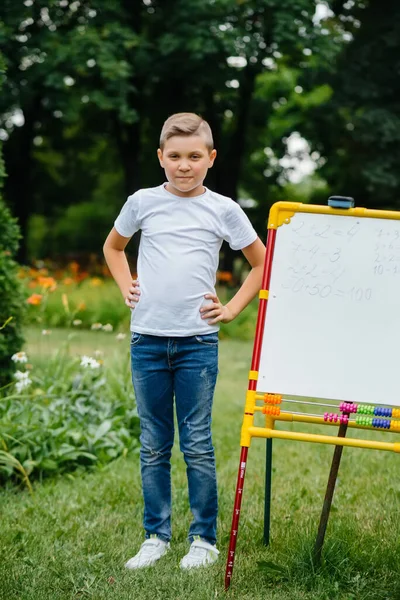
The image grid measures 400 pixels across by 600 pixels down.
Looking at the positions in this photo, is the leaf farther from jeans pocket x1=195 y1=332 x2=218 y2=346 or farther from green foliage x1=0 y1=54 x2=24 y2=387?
jeans pocket x1=195 y1=332 x2=218 y2=346

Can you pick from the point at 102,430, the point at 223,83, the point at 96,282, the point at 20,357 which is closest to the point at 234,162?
the point at 223,83

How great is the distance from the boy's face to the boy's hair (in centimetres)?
2

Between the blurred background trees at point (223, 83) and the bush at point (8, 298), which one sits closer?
the bush at point (8, 298)

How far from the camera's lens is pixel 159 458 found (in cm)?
363

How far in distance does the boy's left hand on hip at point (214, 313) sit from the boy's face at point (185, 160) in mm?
458

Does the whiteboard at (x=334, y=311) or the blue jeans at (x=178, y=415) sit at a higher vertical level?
the whiteboard at (x=334, y=311)

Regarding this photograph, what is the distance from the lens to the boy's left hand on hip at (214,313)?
3.42 m

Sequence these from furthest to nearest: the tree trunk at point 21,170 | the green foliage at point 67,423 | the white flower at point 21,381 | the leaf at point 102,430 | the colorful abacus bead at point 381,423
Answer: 1. the tree trunk at point 21,170
2. the leaf at point 102,430
3. the white flower at point 21,381
4. the green foliage at point 67,423
5. the colorful abacus bead at point 381,423

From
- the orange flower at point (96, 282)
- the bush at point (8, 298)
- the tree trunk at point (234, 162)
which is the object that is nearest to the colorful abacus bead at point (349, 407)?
the bush at point (8, 298)

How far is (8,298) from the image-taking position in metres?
5.82

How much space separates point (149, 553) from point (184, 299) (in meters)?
1.11

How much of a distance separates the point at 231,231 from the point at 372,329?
0.69 metres

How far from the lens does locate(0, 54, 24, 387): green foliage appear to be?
18.9 ft

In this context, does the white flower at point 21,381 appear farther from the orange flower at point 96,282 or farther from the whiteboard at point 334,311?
the orange flower at point 96,282
